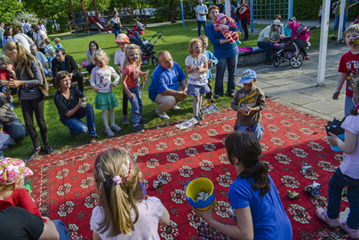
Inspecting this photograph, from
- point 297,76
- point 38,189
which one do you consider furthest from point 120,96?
point 297,76

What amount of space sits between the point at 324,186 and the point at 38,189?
11.7ft

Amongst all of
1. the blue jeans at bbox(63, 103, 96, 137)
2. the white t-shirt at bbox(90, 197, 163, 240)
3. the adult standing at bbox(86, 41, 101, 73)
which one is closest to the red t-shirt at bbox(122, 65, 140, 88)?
the blue jeans at bbox(63, 103, 96, 137)

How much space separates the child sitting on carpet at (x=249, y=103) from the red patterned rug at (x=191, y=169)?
0.49 m

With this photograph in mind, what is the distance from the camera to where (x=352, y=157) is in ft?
7.03

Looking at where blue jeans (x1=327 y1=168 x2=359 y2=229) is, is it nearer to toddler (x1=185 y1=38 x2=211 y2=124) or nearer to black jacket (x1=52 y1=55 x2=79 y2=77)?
toddler (x1=185 y1=38 x2=211 y2=124)

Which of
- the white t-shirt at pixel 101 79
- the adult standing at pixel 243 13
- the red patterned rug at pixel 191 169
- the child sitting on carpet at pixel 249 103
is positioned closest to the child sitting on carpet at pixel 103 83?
the white t-shirt at pixel 101 79

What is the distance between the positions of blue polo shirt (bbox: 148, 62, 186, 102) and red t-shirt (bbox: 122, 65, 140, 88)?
363 mm

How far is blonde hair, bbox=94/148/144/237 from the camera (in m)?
1.46

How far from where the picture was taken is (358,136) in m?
2.04

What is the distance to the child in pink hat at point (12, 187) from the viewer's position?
2043 millimetres

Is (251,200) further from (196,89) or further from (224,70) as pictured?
(224,70)

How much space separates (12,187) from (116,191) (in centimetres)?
120

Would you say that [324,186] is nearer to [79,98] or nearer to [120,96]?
[79,98]

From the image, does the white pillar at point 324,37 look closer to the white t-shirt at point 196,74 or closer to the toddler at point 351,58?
the toddler at point 351,58
